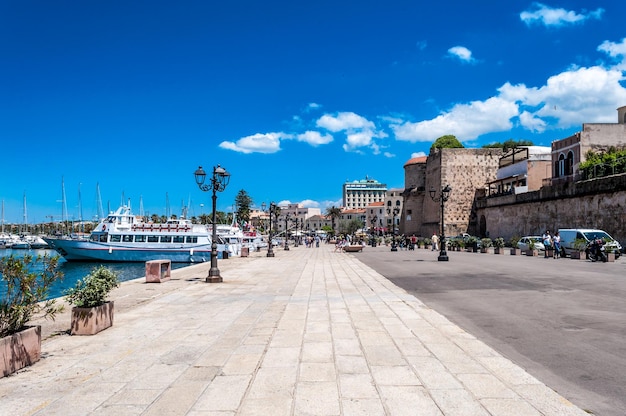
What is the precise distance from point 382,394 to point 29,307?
404cm

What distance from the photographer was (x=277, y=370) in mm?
5043

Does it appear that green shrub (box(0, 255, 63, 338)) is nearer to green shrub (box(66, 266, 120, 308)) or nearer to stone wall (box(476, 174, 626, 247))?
green shrub (box(66, 266, 120, 308))

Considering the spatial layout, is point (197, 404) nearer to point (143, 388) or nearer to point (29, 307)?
point (143, 388)

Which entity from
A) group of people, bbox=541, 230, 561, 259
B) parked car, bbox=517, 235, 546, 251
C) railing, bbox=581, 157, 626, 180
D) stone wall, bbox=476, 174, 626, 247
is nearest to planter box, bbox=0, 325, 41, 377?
group of people, bbox=541, 230, 561, 259

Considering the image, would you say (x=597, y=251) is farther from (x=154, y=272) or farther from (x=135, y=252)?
(x=135, y=252)

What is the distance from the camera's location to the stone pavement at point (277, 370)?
4.04m

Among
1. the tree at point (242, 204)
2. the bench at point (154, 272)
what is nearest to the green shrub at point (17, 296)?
the bench at point (154, 272)

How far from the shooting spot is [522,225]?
1736 inches

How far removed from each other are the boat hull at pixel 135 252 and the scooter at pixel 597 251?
3294 centimetres

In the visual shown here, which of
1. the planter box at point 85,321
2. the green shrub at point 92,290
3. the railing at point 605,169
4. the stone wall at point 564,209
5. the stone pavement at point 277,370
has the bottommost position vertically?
the stone pavement at point 277,370

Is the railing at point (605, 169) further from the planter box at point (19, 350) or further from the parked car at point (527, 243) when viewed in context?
the planter box at point (19, 350)

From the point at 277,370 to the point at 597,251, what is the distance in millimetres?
22764

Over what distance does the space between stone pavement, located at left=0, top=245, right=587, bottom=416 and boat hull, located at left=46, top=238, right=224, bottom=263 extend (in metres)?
36.9

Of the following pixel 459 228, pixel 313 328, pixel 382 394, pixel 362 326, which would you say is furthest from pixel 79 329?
pixel 459 228
